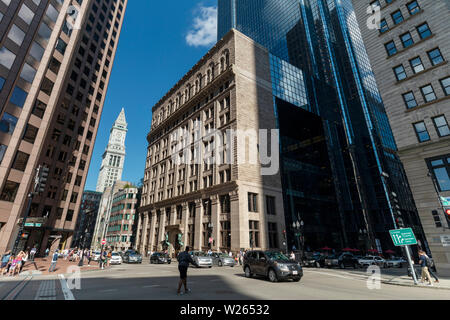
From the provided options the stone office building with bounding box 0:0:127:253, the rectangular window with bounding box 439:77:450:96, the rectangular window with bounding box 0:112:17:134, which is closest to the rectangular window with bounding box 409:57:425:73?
the rectangular window with bounding box 439:77:450:96

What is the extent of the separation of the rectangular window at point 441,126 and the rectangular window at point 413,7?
12.2 metres

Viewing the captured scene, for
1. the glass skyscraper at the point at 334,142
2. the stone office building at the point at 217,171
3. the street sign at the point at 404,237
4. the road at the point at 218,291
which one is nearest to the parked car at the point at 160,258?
the stone office building at the point at 217,171

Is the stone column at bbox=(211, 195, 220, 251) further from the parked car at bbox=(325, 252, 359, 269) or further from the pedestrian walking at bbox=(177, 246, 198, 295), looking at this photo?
the pedestrian walking at bbox=(177, 246, 198, 295)

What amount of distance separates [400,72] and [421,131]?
718 cm

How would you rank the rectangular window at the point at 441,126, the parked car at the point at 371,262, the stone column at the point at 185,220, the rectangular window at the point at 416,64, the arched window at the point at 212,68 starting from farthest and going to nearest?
the arched window at the point at 212,68 → the stone column at the point at 185,220 → the parked car at the point at 371,262 → the rectangular window at the point at 416,64 → the rectangular window at the point at 441,126

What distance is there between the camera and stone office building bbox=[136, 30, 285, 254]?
36.8m

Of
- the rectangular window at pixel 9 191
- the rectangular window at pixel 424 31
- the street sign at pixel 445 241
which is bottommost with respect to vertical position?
the street sign at pixel 445 241

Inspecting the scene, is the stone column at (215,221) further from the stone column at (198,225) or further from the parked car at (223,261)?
the parked car at (223,261)

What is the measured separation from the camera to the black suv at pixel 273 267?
1268cm

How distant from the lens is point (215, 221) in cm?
3853

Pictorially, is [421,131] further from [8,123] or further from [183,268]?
[8,123]

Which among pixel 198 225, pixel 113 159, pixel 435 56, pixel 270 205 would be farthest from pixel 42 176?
pixel 113 159

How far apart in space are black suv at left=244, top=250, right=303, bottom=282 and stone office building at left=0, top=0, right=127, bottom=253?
3364 centimetres

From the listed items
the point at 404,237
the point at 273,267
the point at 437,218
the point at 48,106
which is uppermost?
the point at 48,106
